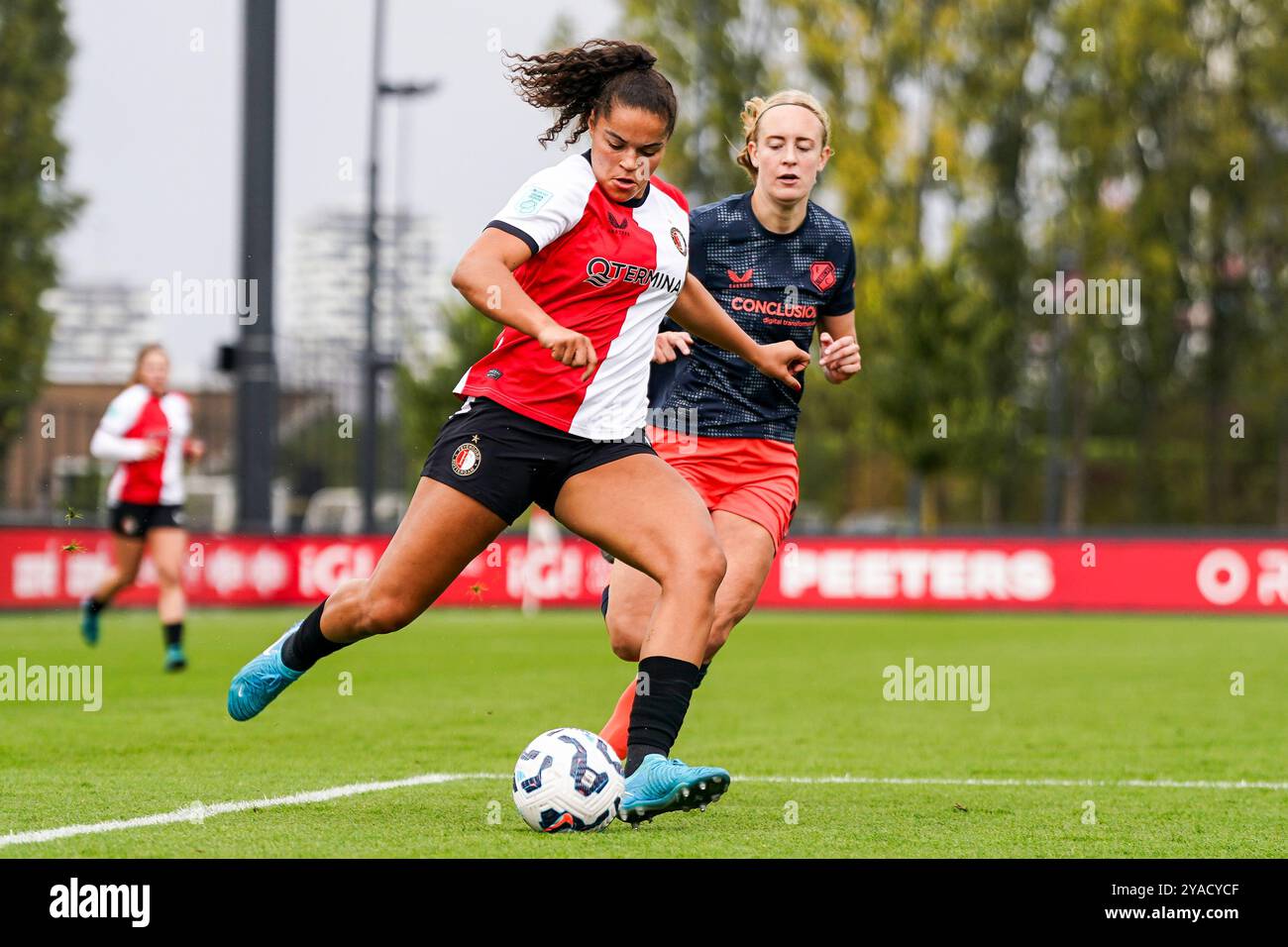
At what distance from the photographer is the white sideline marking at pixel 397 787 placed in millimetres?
5844

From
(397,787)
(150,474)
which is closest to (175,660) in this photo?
(150,474)

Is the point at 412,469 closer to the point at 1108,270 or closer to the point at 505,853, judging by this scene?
the point at 1108,270

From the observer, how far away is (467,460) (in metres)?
6.14

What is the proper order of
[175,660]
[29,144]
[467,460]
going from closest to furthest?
[467,460]
[175,660]
[29,144]

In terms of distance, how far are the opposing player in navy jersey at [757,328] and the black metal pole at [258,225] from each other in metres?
14.7

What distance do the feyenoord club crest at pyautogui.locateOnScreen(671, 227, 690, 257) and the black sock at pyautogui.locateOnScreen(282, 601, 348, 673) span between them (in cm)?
171

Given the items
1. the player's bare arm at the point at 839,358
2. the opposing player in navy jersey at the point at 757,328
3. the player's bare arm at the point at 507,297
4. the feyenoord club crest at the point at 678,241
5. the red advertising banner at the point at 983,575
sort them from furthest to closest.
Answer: the red advertising banner at the point at 983,575, the opposing player in navy jersey at the point at 757,328, the player's bare arm at the point at 839,358, the feyenoord club crest at the point at 678,241, the player's bare arm at the point at 507,297

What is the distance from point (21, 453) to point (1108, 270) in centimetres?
2441

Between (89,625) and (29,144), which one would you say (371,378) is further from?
(29,144)

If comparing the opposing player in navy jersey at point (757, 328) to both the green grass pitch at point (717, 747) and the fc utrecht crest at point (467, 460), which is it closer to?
the green grass pitch at point (717, 747)

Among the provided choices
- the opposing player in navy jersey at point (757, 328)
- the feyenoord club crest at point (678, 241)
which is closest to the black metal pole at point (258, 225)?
the opposing player in navy jersey at point (757, 328)

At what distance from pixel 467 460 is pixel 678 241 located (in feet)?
3.45

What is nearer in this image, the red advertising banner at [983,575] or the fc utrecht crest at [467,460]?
the fc utrecht crest at [467,460]

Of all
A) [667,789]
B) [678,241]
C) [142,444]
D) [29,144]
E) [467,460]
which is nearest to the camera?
[667,789]
